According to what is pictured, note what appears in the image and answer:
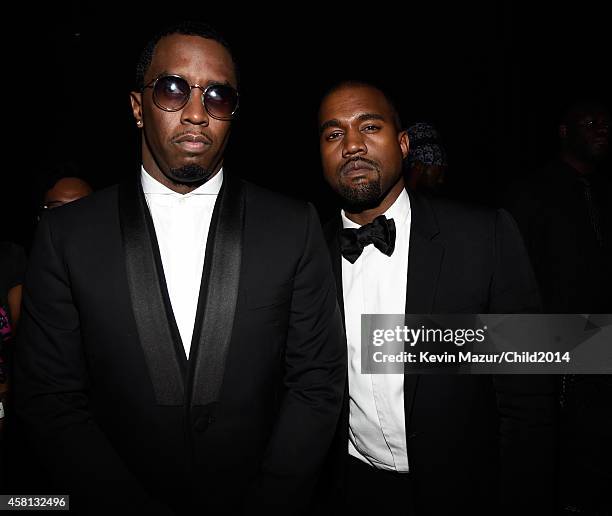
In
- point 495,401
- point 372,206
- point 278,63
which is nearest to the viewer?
point 495,401

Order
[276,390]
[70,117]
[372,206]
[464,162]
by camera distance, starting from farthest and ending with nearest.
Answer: [464,162] < [70,117] < [372,206] < [276,390]

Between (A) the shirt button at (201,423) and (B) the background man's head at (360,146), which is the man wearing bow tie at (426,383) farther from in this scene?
(A) the shirt button at (201,423)

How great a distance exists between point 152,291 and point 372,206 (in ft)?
3.82

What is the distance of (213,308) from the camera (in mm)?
1558

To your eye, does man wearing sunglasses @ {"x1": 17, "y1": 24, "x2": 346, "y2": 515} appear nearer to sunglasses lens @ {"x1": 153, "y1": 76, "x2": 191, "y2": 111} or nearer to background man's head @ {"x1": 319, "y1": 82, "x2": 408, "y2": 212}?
sunglasses lens @ {"x1": 153, "y1": 76, "x2": 191, "y2": 111}

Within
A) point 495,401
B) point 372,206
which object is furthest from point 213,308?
point 495,401

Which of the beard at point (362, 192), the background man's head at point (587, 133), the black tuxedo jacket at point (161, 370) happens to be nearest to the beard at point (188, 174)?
the black tuxedo jacket at point (161, 370)

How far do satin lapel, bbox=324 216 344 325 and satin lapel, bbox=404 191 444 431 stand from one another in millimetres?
310

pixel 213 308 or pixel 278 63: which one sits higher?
pixel 278 63

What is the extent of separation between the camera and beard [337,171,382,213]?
218cm

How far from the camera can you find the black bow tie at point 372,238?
2156 mm

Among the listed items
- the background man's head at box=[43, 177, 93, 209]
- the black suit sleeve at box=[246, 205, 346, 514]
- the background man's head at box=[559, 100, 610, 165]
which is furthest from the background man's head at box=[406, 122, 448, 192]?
the black suit sleeve at box=[246, 205, 346, 514]

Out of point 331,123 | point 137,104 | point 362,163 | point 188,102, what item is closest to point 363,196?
point 362,163

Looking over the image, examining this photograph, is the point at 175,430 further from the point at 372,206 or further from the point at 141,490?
the point at 372,206
